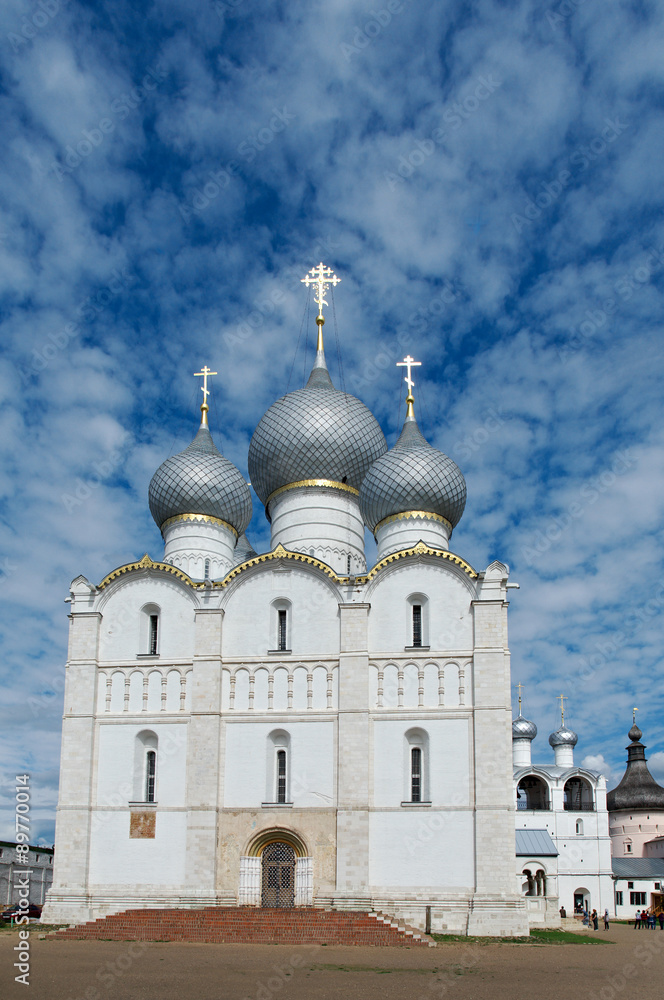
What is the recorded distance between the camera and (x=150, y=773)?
21.9 meters

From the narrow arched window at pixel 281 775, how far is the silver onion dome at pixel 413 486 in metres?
7.24

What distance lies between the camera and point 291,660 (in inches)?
866

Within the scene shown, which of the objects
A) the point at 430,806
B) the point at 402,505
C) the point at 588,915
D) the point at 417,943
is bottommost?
the point at 588,915

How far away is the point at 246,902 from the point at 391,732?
16.1 feet

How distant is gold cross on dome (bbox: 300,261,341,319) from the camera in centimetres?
2862

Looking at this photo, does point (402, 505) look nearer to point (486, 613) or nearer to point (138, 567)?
point (486, 613)

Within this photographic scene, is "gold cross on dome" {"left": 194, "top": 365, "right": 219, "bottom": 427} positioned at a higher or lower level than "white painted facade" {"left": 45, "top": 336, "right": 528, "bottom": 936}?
higher

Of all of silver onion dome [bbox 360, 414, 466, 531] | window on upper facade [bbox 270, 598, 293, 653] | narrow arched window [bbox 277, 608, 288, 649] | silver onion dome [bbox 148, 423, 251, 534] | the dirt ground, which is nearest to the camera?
the dirt ground

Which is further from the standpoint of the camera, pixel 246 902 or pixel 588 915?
pixel 588 915

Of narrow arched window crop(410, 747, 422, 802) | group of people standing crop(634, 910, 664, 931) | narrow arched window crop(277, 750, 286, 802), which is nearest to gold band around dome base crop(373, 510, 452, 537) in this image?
narrow arched window crop(410, 747, 422, 802)

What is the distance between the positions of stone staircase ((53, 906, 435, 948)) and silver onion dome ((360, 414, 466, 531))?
10.5 m

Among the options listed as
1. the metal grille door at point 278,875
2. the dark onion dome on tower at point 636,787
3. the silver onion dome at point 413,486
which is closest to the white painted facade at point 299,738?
the metal grille door at point 278,875

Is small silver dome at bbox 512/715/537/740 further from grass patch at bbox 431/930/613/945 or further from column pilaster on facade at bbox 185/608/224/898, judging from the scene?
column pilaster on facade at bbox 185/608/224/898

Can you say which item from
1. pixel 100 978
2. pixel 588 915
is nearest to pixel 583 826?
pixel 588 915
